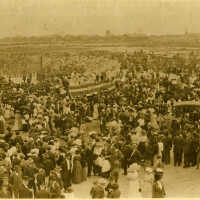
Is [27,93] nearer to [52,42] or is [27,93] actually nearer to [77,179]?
[52,42]

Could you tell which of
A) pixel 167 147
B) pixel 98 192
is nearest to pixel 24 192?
pixel 98 192

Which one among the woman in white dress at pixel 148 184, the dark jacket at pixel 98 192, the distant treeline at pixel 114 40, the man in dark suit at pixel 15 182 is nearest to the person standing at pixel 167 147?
the woman in white dress at pixel 148 184

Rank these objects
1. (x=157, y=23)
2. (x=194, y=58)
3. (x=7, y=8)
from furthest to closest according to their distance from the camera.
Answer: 1. (x=194, y=58)
2. (x=157, y=23)
3. (x=7, y=8)

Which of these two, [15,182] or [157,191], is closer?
[157,191]

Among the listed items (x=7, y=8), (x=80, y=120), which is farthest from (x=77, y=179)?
(x=7, y=8)

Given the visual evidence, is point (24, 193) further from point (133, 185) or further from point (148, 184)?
point (148, 184)

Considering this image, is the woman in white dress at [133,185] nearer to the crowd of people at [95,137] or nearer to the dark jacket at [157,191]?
the crowd of people at [95,137]
